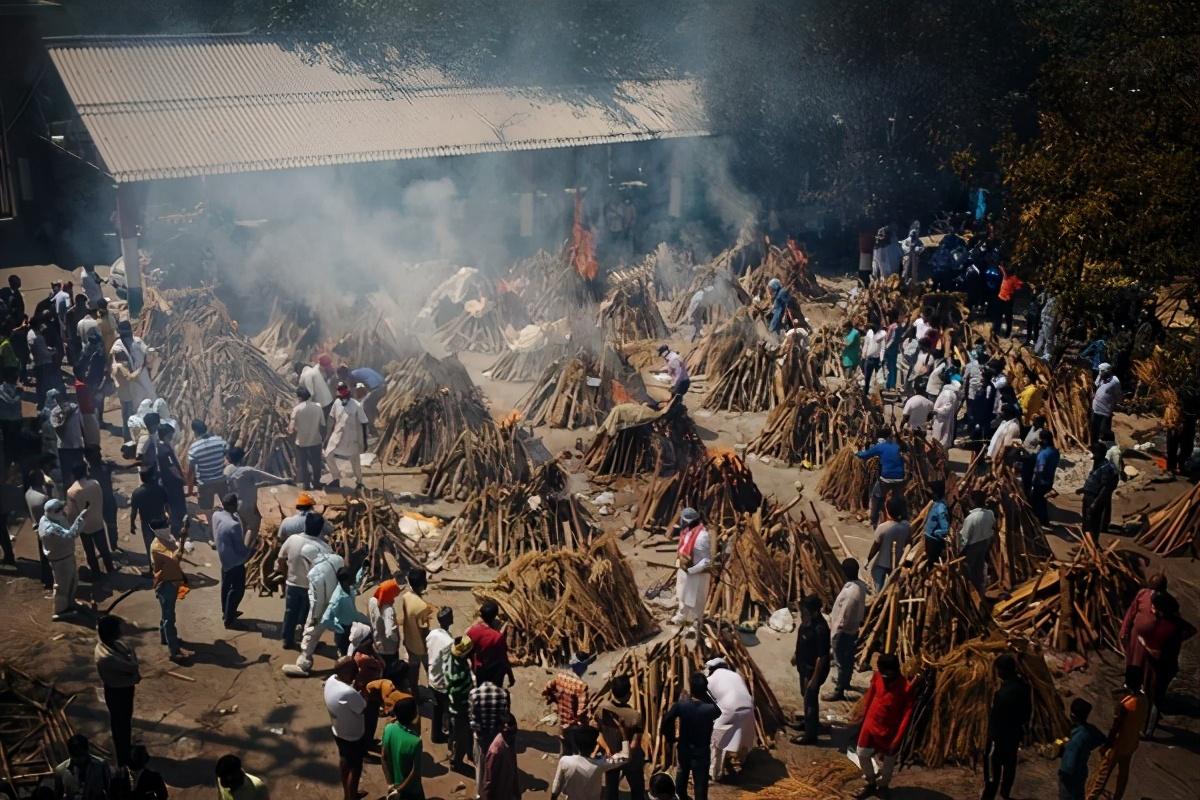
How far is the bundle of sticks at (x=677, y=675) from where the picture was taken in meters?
10.5

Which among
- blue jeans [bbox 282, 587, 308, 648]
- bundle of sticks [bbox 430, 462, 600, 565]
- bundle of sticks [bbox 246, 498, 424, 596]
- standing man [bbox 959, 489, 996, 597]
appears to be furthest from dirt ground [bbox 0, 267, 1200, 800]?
standing man [bbox 959, 489, 996, 597]

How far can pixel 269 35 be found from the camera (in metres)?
28.8

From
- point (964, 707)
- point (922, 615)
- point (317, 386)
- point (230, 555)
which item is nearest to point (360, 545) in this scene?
point (230, 555)

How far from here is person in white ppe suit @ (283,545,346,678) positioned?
36.7ft

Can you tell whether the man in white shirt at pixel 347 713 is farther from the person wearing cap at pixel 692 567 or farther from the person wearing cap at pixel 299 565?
the person wearing cap at pixel 692 567

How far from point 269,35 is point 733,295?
1336cm

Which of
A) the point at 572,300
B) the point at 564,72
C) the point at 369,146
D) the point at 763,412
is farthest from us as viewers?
the point at 564,72

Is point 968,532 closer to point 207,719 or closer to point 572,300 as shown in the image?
point 207,719

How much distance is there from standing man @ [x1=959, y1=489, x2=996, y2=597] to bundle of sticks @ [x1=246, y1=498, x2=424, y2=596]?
604 cm

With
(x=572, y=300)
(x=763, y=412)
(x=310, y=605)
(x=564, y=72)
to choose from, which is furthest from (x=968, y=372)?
(x=564, y=72)

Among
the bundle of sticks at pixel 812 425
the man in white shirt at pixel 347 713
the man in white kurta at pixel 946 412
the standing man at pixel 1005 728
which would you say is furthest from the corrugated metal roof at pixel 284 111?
the standing man at pixel 1005 728

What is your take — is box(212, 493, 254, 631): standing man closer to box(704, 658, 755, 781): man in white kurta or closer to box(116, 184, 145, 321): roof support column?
box(704, 658, 755, 781): man in white kurta

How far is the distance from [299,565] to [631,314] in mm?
12495

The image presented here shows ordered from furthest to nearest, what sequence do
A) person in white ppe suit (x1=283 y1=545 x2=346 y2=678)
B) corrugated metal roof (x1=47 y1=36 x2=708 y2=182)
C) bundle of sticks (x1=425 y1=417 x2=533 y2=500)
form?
corrugated metal roof (x1=47 y1=36 x2=708 y2=182)
bundle of sticks (x1=425 y1=417 x2=533 y2=500)
person in white ppe suit (x1=283 y1=545 x2=346 y2=678)
